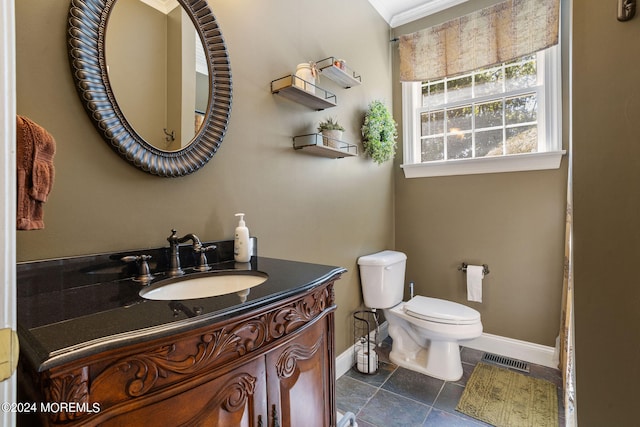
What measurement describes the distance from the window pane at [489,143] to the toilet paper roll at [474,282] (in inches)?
36.3

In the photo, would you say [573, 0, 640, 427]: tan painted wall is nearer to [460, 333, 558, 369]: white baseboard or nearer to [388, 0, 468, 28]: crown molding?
[460, 333, 558, 369]: white baseboard

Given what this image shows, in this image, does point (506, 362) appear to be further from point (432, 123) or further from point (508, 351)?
point (432, 123)

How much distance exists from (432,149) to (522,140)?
66 cm

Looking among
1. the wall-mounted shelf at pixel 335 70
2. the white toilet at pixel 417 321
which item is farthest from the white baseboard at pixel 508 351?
the wall-mounted shelf at pixel 335 70

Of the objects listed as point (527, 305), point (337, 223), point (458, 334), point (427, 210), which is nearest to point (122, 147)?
point (337, 223)

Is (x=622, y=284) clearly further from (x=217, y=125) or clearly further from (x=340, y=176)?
(x=340, y=176)

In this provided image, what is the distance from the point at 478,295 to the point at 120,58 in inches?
102

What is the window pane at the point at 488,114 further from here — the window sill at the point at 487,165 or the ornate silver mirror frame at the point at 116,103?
the ornate silver mirror frame at the point at 116,103

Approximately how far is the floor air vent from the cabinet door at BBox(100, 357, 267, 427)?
211 centimetres

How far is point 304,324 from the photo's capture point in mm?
918

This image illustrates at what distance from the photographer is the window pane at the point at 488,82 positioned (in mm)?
2373

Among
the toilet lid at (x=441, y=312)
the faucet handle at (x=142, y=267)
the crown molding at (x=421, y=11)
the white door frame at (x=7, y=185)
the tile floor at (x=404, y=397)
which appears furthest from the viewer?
the crown molding at (x=421, y=11)

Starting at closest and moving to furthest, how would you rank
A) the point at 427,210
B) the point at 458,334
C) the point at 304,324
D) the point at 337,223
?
the point at 304,324, the point at 458,334, the point at 337,223, the point at 427,210

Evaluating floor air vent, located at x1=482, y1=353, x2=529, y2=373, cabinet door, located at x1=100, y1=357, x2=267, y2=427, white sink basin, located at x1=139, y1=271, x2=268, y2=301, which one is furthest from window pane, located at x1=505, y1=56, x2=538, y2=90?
cabinet door, located at x1=100, y1=357, x2=267, y2=427
